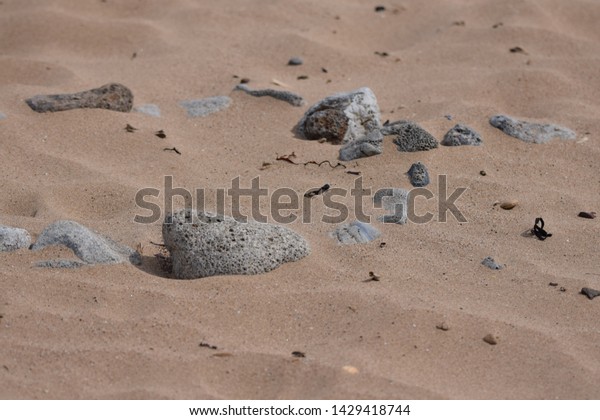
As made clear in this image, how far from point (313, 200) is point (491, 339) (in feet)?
3.31

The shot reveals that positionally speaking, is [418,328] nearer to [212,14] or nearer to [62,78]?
[62,78]

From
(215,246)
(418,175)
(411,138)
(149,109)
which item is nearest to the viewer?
(215,246)

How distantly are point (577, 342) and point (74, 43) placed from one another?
3048 millimetres

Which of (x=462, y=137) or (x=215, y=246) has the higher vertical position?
(x=462, y=137)

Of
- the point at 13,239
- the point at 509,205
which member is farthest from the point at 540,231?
the point at 13,239

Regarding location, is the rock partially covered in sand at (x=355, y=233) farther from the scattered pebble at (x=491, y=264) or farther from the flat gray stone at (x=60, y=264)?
the flat gray stone at (x=60, y=264)

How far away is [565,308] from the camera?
285 centimetres

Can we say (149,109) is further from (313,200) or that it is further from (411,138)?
(411,138)

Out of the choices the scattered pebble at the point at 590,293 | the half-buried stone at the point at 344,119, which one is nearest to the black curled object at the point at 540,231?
the scattered pebble at the point at 590,293

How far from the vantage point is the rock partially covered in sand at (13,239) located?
2971mm

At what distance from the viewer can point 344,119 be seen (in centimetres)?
381

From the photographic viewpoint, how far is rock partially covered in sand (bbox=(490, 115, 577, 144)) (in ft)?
12.8

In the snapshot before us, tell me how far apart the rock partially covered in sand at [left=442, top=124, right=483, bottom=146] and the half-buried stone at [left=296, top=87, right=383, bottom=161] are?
283mm

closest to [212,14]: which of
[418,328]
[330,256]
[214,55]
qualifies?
[214,55]
